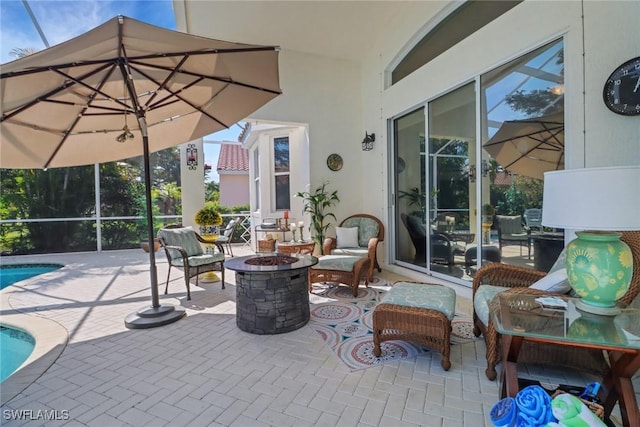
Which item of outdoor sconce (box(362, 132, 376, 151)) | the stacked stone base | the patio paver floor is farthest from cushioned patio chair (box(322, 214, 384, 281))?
the patio paver floor

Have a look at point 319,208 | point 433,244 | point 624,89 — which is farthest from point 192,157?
point 624,89

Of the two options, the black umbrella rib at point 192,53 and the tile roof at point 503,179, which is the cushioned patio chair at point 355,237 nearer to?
the tile roof at point 503,179

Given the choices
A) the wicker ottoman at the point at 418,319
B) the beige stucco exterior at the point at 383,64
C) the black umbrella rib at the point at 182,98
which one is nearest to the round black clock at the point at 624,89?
the beige stucco exterior at the point at 383,64

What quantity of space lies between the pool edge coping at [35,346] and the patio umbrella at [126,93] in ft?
2.10

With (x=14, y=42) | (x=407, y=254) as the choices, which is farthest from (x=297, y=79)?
(x=14, y=42)

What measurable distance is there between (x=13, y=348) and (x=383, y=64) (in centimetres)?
643

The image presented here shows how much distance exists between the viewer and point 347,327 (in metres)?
3.18

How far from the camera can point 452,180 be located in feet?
14.2

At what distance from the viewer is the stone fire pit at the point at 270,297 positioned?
120 inches

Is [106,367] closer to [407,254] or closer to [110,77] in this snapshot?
[110,77]

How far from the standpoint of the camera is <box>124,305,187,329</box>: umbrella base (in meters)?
3.32

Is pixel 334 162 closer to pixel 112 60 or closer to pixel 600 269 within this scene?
pixel 112 60

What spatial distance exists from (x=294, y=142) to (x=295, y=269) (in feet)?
14.8

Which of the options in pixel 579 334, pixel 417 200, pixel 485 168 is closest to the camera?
pixel 579 334
